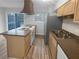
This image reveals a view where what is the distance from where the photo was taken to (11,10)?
866cm

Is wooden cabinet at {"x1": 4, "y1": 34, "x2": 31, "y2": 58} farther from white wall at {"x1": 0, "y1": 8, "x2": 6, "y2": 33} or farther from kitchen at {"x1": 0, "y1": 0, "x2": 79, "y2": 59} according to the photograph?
white wall at {"x1": 0, "y1": 8, "x2": 6, "y2": 33}

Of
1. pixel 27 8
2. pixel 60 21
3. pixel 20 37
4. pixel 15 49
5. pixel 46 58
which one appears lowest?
pixel 46 58

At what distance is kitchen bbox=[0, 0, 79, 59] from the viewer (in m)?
2.24

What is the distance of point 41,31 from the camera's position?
7.87m

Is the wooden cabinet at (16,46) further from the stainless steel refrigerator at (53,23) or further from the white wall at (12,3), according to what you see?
the white wall at (12,3)

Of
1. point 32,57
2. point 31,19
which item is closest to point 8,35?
point 32,57

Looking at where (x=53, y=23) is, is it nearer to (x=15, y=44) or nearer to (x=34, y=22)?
(x=15, y=44)

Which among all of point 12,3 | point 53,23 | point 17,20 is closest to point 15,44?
point 53,23

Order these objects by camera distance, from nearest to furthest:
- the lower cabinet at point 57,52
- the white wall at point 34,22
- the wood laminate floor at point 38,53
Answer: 1. the lower cabinet at point 57,52
2. the wood laminate floor at point 38,53
3. the white wall at point 34,22

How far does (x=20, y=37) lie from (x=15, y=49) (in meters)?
0.46

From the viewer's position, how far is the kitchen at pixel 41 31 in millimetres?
2236

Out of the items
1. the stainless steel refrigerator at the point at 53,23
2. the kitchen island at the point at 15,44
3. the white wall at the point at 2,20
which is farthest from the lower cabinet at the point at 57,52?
the white wall at the point at 2,20

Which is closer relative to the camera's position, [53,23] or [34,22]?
[53,23]

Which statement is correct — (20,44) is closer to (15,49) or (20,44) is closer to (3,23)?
(15,49)
